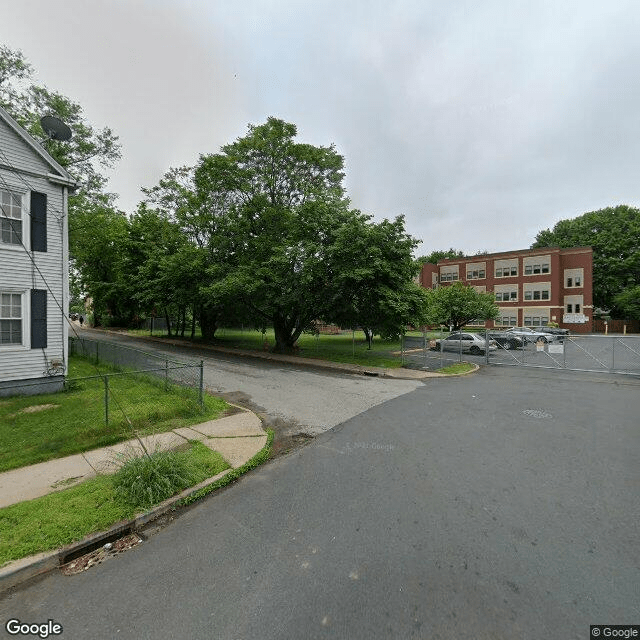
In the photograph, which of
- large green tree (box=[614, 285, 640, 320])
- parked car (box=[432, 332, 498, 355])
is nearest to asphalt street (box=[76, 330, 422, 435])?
parked car (box=[432, 332, 498, 355])

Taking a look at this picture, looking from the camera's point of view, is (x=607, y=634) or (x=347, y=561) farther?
(x=347, y=561)

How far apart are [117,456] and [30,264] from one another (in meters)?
8.03

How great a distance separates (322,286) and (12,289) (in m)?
12.6

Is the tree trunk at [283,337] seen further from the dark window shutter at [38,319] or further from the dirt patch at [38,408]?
the dirt patch at [38,408]

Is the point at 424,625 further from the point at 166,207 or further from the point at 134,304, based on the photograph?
the point at 134,304

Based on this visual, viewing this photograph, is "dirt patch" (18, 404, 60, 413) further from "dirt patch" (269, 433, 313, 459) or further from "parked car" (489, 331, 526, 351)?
"parked car" (489, 331, 526, 351)

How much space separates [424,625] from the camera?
270 cm

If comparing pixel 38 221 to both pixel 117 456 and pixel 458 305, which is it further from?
pixel 458 305

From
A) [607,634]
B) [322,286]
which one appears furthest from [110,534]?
[322,286]

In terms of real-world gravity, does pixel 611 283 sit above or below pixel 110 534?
above

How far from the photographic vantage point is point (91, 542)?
378cm

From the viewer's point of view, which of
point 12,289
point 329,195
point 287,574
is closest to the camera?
point 287,574

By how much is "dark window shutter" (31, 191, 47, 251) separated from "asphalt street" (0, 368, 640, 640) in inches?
407

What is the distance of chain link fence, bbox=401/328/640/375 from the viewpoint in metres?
17.9
